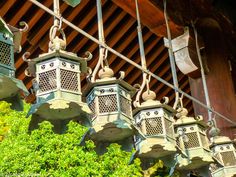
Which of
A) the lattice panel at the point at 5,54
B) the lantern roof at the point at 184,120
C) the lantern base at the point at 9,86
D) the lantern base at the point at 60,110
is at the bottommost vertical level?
the lantern base at the point at 60,110

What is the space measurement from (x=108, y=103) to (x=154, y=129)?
0.98 feet

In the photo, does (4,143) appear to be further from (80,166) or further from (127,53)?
(127,53)

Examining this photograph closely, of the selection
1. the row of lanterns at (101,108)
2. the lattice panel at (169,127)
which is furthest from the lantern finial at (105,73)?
the lattice panel at (169,127)

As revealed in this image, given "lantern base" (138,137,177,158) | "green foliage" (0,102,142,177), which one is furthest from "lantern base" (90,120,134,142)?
"green foliage" (0,102,142,177)

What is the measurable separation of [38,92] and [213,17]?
191 centimetres

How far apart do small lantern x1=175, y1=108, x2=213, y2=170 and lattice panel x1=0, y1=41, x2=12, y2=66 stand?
94cm

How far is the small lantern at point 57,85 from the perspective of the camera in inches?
65.5

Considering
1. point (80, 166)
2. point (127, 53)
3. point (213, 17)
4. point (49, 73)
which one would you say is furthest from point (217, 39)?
point (80, 166)

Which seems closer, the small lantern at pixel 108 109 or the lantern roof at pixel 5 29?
the lantern roof at pixel 5 29

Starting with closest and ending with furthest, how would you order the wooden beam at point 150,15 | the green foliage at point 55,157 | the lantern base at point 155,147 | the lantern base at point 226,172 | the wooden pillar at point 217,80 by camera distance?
the lantern base at point 155,147, the lantern base at point 226,172, the wooden beam at point 150,15, the wooden pillar at point 217,80, the green foliage at point 55,157

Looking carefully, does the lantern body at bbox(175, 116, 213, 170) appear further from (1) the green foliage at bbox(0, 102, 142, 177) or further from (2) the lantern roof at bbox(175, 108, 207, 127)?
(1) the green foliage at bbox(0, 102, 142, 177)

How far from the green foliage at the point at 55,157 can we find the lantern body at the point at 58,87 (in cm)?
357

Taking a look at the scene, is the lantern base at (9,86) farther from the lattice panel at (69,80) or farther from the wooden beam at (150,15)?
the wooden beam at (150,15)

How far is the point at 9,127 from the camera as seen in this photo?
5.81 meters
